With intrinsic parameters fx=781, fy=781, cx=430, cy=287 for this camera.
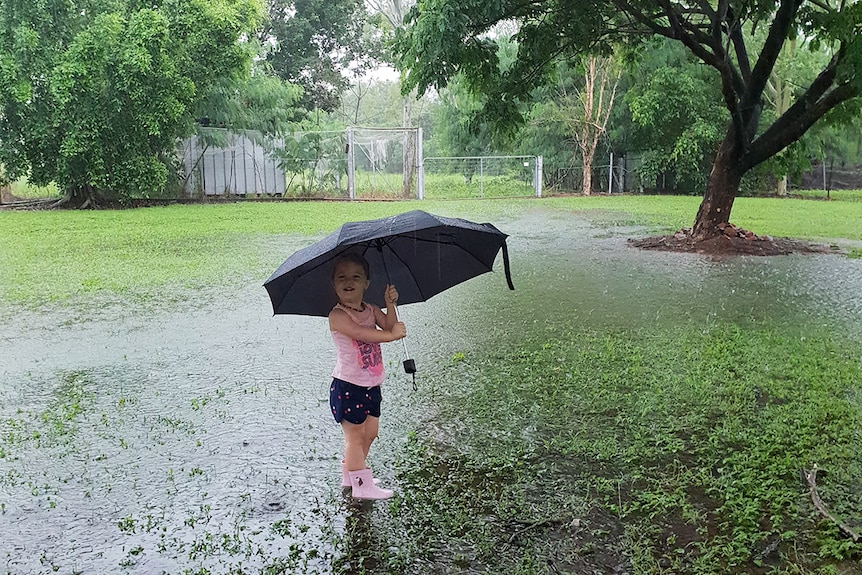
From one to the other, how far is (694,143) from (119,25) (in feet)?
47.8

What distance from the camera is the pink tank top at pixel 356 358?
2.98m

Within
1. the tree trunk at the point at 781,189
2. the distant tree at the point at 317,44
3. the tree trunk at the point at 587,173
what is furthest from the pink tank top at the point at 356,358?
the distant tree at the point at 317,44

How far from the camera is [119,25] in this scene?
53.4 feet

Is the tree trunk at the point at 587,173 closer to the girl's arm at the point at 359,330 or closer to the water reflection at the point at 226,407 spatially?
the water reflection at the point at 226,407

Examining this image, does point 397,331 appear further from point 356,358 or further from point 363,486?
point 363,486

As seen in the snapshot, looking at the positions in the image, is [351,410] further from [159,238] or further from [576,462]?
[159,238]

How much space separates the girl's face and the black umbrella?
0.21 feet

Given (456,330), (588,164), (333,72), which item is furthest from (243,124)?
(456,330)

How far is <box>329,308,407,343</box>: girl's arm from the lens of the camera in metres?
2.90

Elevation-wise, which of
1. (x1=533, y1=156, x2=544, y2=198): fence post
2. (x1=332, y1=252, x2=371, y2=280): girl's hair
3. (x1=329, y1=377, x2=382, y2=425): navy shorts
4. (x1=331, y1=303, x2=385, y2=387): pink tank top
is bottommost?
(x1=329, y1=377, x2=382, y2=425): navy shorts

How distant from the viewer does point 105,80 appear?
16.6 metres

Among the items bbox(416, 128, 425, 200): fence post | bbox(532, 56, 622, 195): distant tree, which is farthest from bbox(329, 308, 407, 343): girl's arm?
bbox(532, 56, 622, 195): distant tree

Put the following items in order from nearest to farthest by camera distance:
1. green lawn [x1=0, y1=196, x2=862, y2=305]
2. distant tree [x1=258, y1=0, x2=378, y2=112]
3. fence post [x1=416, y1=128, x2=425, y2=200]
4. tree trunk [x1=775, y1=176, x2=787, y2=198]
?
green lawn [x1=0, y1=196, x2=862, y2=305] → fence post [x1=416, y1=128, x2=425, y2=200] → tree trunk [x1=775, y1=176, x2=787, y2=198] → distant tree [x1=258, y1=0, x2=378, y2=112]

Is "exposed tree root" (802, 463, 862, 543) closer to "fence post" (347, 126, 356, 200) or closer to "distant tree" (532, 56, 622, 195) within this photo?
"fence post" (347, 126, 356, 200)
